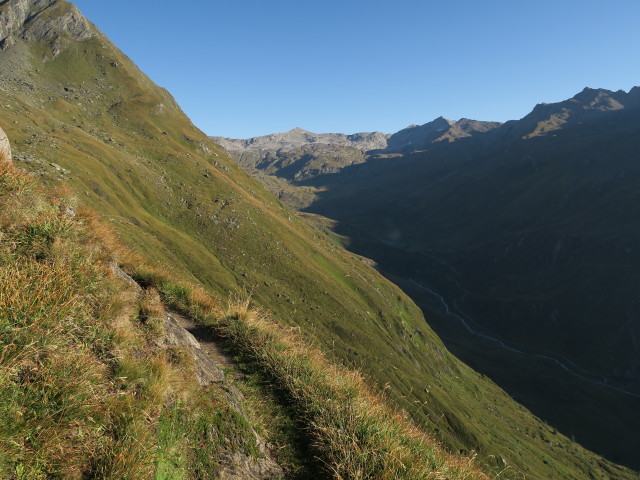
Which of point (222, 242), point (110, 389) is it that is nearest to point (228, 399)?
point (110, 389)

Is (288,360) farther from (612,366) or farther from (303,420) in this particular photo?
(612,366)

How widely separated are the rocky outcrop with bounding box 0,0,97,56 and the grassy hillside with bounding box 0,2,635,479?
225 inches

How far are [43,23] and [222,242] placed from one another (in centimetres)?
15403

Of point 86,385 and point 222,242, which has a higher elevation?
point 86,385

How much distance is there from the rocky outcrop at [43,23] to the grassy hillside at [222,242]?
571 centimetres

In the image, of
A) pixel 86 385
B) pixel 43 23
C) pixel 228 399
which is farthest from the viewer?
pixel 43 23

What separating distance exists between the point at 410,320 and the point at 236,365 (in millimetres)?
147533

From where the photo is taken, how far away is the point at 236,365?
930cm

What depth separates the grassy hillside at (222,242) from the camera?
70312 mm

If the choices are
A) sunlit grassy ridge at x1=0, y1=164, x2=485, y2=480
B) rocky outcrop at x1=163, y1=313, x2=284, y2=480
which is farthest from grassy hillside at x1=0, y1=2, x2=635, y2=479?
rocky outcrop at x1=163, y1=313, x2=284, y2=480

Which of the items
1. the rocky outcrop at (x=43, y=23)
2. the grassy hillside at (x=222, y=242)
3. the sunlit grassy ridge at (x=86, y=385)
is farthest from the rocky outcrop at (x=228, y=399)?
the rocky outcrop at (x=43, y=23)

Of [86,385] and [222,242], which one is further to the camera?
[222,242]

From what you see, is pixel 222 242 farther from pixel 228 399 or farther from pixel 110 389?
pixel 110 389

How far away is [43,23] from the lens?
156 metres
